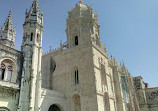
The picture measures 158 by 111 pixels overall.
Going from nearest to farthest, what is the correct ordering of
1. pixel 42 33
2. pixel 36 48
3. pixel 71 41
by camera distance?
pixel 36 48 → pixel 42 33 → pixel 71 41

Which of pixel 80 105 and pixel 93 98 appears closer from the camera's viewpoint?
pixel 93 98

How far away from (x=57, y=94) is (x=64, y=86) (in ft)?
7.83

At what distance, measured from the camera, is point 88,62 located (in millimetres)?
26844

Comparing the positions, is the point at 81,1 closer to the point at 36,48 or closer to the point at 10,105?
the point at 36,48

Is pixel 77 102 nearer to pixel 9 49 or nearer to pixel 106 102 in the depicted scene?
pixel 106 102

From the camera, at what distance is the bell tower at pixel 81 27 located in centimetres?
2966

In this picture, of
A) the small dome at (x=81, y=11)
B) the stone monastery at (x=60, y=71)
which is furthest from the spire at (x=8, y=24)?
the small dome at (x=81, y=11)

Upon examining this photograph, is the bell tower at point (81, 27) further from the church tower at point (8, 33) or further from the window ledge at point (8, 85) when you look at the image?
the window ledge at point (8, 85)

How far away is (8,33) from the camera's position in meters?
29.5

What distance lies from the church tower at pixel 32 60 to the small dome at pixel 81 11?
923 centimetres

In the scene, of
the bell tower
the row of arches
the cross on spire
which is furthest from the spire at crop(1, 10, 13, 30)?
the row of arches

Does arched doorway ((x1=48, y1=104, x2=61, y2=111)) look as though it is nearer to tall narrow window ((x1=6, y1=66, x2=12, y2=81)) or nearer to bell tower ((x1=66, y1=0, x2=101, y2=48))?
tall narrow window ((x1=6, y1=66, x2=12, y2=81))

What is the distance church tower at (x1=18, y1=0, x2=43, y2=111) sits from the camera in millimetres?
19469

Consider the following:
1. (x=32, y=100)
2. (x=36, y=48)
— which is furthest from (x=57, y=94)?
(x=36, y=48)
